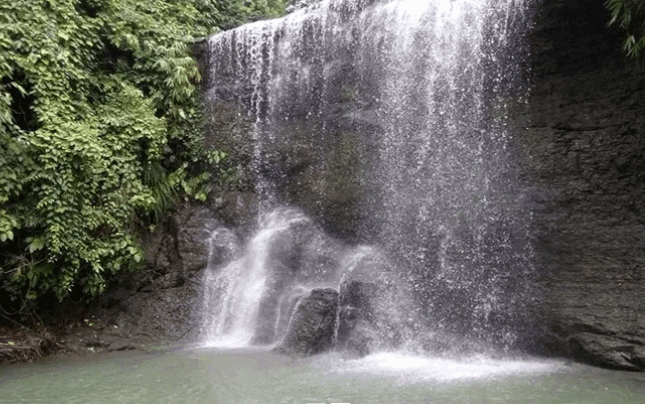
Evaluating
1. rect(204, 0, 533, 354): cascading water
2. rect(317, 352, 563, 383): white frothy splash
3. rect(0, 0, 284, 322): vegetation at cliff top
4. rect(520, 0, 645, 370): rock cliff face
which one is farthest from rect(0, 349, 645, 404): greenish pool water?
rect(0, 0, 284, 322): vegetation at cliff top

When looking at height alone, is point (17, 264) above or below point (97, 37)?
below

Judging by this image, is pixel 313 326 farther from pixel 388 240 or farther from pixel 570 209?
pixel 570 209

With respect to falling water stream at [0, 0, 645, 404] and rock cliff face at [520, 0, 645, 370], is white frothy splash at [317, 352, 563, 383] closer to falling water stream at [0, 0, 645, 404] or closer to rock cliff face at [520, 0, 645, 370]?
falling water stream at [0, 0, 645, 404]

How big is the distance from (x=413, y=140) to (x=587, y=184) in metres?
2.51

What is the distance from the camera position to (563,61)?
8.04 m

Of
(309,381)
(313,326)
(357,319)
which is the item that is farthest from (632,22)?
(309,381)

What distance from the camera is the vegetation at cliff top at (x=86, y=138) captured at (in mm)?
7859

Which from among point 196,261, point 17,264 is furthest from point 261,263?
point 17,264

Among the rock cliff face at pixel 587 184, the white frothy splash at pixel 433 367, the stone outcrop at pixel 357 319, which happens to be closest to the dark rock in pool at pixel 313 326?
the stone outcrop at pixel 357 319

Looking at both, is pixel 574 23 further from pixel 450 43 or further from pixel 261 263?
pixel 261 263

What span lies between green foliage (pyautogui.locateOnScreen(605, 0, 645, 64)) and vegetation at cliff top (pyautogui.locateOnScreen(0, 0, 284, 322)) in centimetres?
607

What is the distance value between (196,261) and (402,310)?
10.6 feet

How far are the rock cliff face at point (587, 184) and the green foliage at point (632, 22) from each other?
1.26 ft

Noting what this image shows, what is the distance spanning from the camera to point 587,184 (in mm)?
7598
